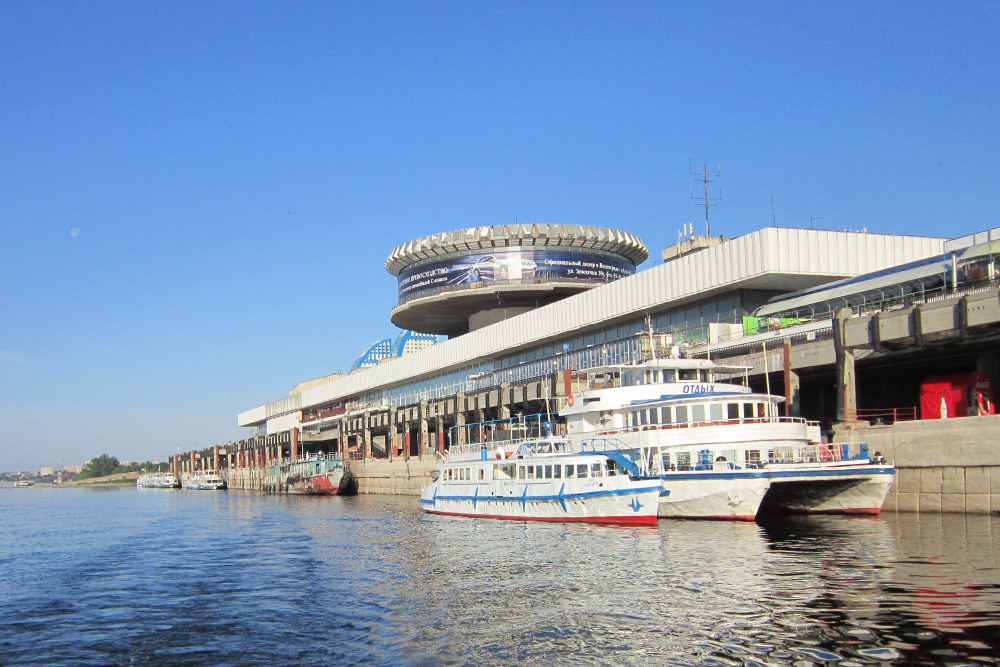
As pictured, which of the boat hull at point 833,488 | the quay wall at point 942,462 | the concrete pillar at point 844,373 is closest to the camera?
the quay wall at point 942,462

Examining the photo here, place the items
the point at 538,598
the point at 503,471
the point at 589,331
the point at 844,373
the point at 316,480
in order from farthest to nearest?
1. the point at 316,480
2. the point at 589,331
3. the point at 503,471
4. the point at 844,373
5. the point at 538,598

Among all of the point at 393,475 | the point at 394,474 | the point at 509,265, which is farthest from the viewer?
the point at 509,265

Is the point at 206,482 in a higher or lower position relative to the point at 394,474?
lower

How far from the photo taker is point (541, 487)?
151ft

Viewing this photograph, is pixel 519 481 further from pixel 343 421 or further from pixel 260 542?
pixel 343 421

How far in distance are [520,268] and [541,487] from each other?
52910 mm

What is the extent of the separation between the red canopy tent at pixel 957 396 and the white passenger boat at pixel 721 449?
200 inches

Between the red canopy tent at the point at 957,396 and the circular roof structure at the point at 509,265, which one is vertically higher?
the circular roof structure at the point at 509,265

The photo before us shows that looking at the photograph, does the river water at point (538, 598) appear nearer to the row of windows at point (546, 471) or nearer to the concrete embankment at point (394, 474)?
the row of windows at point (546, 471)

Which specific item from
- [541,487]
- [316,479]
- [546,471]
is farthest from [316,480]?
[541,487]

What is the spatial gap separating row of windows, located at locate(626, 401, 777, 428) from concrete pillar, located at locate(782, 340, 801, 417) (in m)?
4.15

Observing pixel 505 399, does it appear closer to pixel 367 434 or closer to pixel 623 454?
pixel 623 454

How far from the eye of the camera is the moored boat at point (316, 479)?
9419cm

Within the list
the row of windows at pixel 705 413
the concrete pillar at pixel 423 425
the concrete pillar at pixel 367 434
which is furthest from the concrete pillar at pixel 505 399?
the concrete pillar at pixel 367 434
